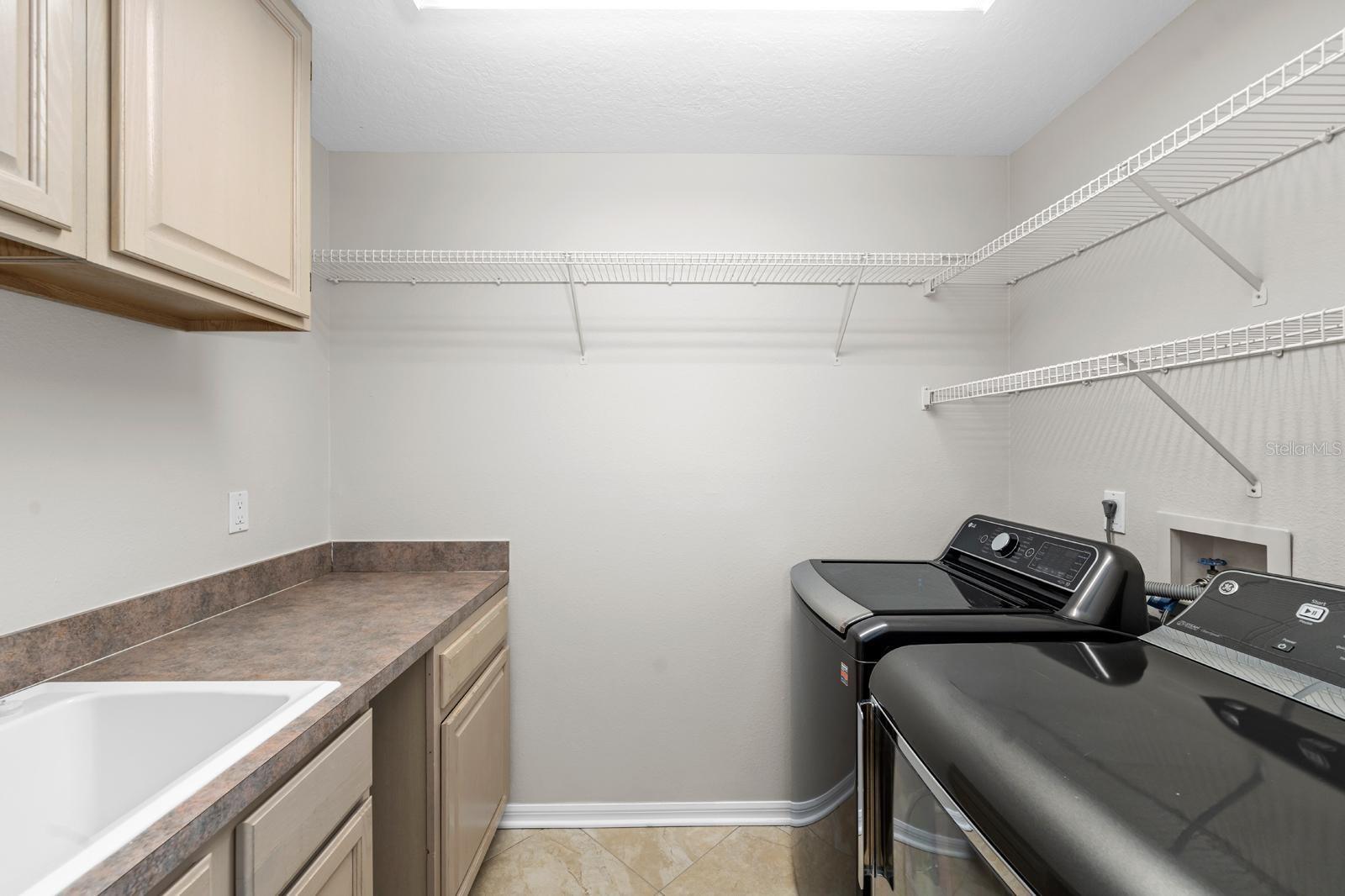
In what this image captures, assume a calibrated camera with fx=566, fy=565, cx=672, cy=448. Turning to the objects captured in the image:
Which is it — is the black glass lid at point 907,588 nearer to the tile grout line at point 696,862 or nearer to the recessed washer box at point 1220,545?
the recessed washer box at point 1220,545

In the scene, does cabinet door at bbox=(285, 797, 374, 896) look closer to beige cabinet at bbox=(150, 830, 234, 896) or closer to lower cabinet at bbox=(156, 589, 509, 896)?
lower cabinet at bbox=(156, 589, 509, 896)

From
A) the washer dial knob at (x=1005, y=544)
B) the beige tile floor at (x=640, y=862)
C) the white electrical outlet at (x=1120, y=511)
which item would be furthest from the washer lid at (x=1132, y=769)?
the beige tile floor at (x=640, y=862)

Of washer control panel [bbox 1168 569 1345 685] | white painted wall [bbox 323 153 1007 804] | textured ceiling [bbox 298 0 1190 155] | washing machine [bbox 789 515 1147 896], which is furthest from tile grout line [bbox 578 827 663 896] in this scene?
textured ceiling [bbox 298 0 1190 155]

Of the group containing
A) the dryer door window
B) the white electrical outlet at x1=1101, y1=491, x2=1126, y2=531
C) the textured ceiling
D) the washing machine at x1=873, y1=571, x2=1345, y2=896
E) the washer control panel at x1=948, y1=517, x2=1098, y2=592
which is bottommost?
the dryer door window

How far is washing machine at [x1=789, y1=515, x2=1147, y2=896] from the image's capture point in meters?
1.21

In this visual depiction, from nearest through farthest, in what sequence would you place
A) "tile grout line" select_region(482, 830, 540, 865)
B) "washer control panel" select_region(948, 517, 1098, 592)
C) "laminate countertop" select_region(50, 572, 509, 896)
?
1. "laminate countertop" select_region(50, 572, 509, 896)
2. "washer control panel" select_region(948, 517, 1098, 592)
3. "tile grout line" select_region(482, 830, 540, 865)

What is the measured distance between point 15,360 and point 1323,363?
2489 mm

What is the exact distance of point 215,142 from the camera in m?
1.10

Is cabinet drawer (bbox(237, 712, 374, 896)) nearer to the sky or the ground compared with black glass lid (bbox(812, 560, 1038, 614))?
nearer to the ground

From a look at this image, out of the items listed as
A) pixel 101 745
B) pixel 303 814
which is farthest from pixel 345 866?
pixel 101 745

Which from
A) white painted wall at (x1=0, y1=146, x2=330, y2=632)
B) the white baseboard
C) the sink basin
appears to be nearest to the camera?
the sink basin

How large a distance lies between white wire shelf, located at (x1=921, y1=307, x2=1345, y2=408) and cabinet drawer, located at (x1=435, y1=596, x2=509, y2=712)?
162 centimetres

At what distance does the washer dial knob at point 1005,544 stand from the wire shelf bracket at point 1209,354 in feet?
1.35

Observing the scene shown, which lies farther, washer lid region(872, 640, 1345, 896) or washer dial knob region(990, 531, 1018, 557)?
washer dial knob region(990, 531, 1018, 557)
